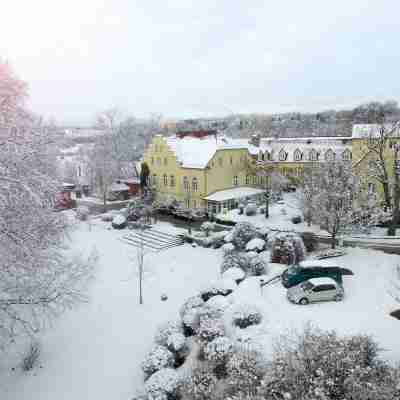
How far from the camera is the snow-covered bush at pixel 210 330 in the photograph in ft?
50.2

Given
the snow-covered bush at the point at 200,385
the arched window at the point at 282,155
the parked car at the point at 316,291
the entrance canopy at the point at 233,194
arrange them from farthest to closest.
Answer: the arched window at the point at 282,155, the entrance canopy at the point at 233,194, the parked car at the point at 316,291, the snow-covered bush at the point at 200,385

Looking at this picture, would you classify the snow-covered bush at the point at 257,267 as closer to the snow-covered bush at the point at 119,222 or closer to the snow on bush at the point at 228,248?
the snow on bush at the point at 228,248

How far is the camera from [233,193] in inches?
1572

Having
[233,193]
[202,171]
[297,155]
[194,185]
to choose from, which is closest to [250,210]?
[233,193]

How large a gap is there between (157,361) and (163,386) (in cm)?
159

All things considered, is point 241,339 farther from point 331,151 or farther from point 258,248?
point 331,151

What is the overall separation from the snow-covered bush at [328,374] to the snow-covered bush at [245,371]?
2.50 feet

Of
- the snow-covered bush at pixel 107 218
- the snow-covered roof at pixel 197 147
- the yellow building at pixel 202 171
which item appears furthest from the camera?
the snow-covered roof at pixel 197 147

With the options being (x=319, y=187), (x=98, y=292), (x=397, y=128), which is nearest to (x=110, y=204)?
(x=98, y=292)

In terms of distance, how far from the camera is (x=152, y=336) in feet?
60.3

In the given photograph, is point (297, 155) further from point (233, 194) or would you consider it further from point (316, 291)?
point (316, 291)

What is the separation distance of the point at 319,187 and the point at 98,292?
17.0 m

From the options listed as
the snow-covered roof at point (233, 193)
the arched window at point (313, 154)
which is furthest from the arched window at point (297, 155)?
the snow-covered roof at point (233, 193)

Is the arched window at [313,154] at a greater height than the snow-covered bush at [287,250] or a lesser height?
greater
